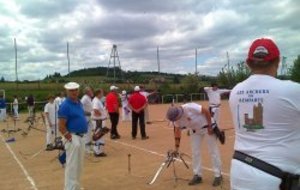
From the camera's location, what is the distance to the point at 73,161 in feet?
27.6

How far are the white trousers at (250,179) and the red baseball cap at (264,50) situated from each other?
2.38 feet

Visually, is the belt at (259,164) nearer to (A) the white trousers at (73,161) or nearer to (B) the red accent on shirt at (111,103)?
(A) the white trousers at (73,161)

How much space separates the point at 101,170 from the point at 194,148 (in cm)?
337

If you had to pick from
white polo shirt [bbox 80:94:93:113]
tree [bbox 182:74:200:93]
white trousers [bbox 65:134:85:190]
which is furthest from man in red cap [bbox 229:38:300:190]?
tree [bbox 182:74:200:93]

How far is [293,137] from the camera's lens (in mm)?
3254

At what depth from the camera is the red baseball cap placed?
335 cm

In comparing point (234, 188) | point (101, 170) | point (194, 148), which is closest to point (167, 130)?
point (101, 170)

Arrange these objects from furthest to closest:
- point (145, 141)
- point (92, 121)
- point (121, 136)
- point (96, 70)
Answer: point (96, 70) < point (121, 136) < point (145, 141) < point (92, 121)

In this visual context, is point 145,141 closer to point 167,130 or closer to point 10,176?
point 167,130

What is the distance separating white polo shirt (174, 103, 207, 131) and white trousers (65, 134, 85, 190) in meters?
1.77

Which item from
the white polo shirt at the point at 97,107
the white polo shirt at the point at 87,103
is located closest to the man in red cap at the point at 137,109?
the white polo shirt at the point at 97,107

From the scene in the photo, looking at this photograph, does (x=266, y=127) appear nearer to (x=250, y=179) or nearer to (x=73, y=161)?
(x=250, y=179)

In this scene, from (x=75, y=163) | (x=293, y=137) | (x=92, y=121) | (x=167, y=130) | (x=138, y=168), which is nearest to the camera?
(x=293, y=137)

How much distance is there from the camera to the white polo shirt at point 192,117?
8.83m
